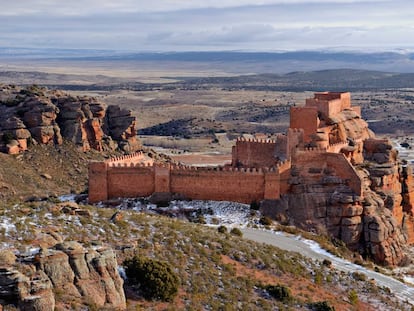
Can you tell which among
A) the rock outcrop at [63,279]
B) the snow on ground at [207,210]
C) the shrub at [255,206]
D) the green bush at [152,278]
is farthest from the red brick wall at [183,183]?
the rock outcrop at [63,279]

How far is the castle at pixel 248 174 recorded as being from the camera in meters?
40.4

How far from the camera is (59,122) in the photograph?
190 feet

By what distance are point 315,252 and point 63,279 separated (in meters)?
15.6

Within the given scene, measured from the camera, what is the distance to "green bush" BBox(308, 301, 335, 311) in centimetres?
2639

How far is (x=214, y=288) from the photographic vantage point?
1023 inches

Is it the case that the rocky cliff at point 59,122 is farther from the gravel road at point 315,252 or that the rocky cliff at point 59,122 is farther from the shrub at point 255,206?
the gravel road at point 315,252

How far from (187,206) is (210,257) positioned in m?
11.3

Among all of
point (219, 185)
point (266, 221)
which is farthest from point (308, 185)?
point (219, 185)

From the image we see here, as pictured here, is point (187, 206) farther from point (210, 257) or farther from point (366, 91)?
point (366, 91)

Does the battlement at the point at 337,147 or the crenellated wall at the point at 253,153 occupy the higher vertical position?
the battlement at the point at 337,147

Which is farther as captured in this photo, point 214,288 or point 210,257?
point 210,257

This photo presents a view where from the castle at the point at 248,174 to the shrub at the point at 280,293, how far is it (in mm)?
13427

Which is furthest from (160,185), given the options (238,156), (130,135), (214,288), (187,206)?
(130,135)

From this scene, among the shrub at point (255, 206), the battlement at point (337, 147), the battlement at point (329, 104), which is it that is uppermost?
the battlement at point (329, 104)
